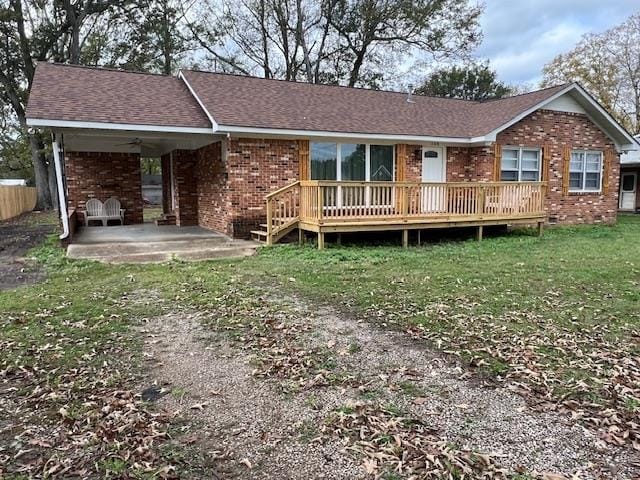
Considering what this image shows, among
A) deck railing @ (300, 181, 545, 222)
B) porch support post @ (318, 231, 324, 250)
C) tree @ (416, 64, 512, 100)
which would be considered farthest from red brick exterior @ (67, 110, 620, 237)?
tree @ (416, 64, 512, 100)

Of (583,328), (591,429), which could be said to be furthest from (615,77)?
(591,429)

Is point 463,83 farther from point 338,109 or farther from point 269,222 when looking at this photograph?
point 269,222

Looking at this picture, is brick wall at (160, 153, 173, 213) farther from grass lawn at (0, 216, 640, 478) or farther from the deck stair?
grass lawn at (0, 216, 640, 478)

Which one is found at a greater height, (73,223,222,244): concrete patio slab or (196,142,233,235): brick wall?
(196,142,233,235): brick wall

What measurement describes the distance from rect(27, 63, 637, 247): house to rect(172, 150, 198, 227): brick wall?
0.10ft

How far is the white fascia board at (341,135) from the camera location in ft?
36.4

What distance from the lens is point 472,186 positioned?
11844mm

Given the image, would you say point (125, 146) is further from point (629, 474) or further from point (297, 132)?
point (629, 474)

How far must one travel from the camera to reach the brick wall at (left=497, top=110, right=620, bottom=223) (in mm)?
14680

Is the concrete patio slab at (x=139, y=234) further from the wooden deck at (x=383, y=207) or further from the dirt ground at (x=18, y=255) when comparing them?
the wooden deck at (x=383, y=207)

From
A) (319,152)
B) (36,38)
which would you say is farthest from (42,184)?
(319,152)

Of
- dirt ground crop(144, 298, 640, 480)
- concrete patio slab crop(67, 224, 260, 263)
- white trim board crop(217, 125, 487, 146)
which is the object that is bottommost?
dirt ground crop(144, 298, 640, 480)

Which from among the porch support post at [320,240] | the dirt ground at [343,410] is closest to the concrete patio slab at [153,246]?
the porch support post at [320,240]

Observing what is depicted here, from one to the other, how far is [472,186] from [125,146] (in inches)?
401
